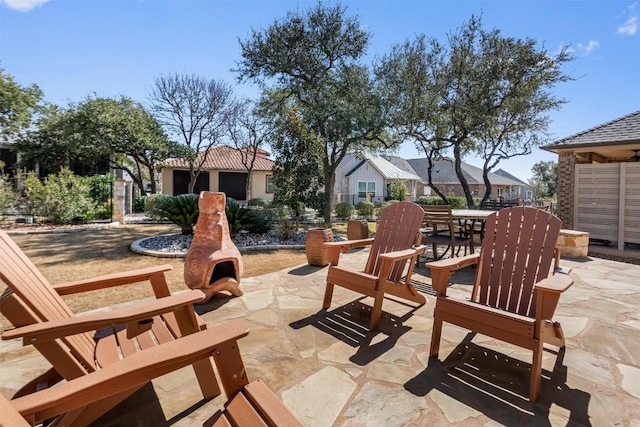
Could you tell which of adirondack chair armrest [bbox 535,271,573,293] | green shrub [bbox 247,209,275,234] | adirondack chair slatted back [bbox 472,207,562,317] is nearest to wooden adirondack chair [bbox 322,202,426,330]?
adirondack chair slatted back [bbox 472,207,562,317]

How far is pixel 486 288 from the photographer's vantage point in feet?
8.94

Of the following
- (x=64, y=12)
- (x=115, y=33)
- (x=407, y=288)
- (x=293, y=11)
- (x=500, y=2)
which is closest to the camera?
(x=407, y=288)

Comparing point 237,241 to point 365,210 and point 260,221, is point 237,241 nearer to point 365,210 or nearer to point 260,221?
point 260,221

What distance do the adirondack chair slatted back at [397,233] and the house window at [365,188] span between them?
2245cm

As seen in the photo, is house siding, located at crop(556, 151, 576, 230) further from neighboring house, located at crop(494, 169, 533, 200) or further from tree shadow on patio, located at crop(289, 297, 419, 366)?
neighboring house, located at crop(494, 169, 533, 200)

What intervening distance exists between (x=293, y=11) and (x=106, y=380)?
11.6 metres

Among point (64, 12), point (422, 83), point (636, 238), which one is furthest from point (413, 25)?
point (64, 12)

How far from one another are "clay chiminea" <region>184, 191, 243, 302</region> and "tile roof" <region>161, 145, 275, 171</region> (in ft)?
55.9

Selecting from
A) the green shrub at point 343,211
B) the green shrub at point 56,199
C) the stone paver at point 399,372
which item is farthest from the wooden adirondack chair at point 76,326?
the green shrub at point 343,211

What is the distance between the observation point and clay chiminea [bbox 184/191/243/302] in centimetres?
344

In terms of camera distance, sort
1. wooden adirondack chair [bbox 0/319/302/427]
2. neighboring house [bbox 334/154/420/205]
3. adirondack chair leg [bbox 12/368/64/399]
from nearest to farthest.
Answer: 1. wooden adirondack chair [bbox 0/319/302/427]
2. adirondack chair leg [bbox 12/368/64/399]
3. neighboring house [bbox 334/154/420/205]

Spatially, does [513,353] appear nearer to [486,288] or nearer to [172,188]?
[486,288]

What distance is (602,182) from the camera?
7770 millimetres

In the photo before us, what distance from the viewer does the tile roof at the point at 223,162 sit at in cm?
2077
